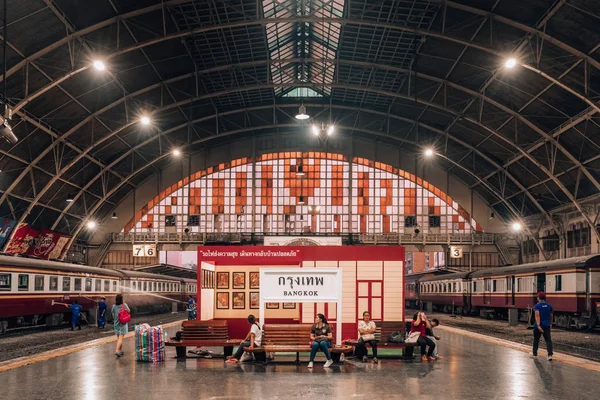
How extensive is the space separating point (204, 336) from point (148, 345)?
1679 mm

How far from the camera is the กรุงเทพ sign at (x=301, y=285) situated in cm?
1883

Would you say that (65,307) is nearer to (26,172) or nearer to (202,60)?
(26,172)

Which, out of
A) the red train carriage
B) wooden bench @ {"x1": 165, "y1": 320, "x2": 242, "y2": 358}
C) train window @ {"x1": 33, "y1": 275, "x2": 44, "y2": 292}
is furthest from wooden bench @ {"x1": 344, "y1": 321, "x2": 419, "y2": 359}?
train window @ {"x1": 33, "y1": 275, "x2": 44, "y2": 292}

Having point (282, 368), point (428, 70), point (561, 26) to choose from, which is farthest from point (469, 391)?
point (428, 70)

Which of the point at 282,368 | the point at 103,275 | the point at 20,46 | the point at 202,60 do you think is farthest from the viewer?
the point at 202,60

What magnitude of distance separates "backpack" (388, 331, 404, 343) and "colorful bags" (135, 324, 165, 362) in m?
6.56

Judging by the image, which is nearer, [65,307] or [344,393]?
[344,393]

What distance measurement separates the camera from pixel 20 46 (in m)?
34.4

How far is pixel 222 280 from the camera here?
24.5 metres

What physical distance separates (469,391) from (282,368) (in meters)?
5.39

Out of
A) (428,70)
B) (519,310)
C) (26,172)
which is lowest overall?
(519,310)

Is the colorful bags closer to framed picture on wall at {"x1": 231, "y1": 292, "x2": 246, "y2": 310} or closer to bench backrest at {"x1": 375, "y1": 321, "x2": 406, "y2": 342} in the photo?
framed picture on wall at {"x1": 231, "y1": 292, "x2": 246, "y2": 310}

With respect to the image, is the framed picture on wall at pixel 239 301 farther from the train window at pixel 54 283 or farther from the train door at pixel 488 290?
the train door at pixel 488 290

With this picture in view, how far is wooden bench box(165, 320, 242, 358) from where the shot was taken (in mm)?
19594
